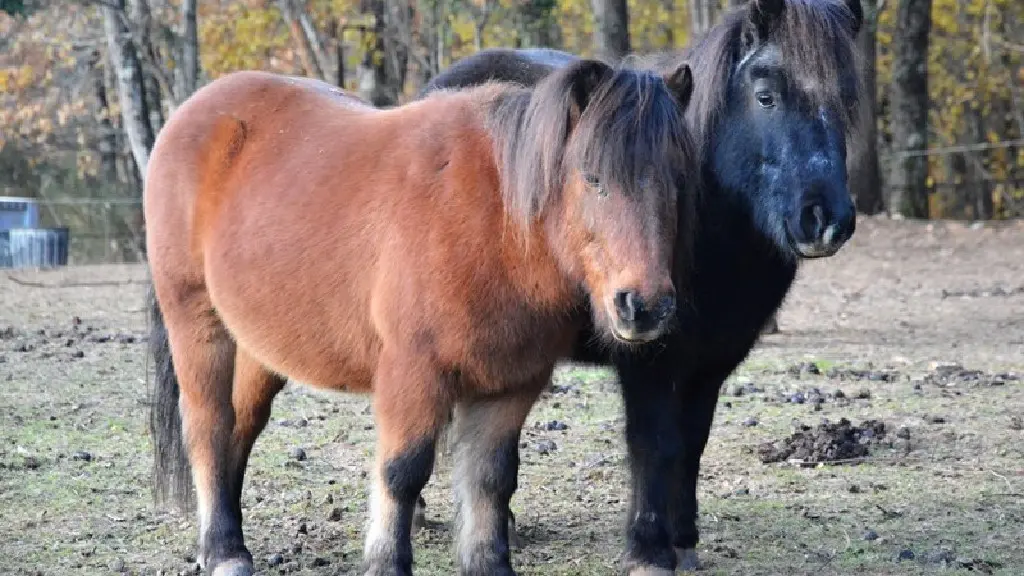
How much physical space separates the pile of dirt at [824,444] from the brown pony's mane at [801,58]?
2.55m

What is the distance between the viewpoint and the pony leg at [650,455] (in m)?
4.64

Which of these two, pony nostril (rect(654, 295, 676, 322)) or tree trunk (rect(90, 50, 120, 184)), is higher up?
pony nostril (rect(654, 295, 676, 322))

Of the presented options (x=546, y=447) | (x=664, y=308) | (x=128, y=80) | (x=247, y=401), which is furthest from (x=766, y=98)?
(x=128, y=80)

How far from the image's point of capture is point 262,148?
A: 5.04 metres

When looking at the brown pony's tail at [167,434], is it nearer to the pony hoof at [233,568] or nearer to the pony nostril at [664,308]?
the pony hoof at [233,568]

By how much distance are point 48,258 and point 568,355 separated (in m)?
15.6

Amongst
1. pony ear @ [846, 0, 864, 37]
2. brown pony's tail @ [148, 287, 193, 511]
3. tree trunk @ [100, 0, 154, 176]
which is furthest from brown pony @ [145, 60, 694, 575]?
tree trunk @ [100, 0, 154, 176]

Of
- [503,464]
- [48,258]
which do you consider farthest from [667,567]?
[48,258]

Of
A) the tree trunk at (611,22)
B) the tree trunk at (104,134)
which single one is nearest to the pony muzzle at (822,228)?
the tree trunk at (611,22)

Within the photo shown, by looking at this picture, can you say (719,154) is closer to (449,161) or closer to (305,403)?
(449,161)

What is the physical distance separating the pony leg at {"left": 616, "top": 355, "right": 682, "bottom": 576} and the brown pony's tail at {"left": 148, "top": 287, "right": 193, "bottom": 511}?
6.24ft

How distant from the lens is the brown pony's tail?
540cm

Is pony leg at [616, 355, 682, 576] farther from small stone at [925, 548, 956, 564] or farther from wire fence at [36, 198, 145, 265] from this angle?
wire fence at [36, 198, 145, 265]

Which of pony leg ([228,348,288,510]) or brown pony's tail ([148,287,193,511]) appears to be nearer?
pony leg ([228,348,288,510])
